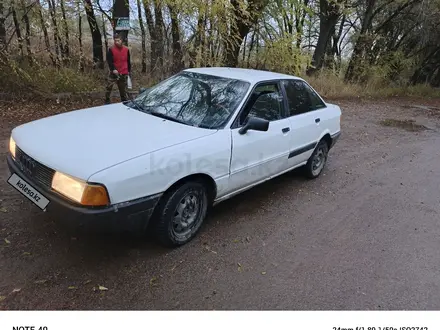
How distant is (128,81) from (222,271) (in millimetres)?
6244

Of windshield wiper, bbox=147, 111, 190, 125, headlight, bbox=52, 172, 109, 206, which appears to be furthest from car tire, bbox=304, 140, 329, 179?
headlight, bbox=52, 172, 109, 206

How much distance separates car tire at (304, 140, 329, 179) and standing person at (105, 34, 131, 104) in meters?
4.86

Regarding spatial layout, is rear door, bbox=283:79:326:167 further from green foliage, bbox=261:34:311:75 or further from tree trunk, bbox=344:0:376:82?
tree trunk, bbox=344:0:376:82

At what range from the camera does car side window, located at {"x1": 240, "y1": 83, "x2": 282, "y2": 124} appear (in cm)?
369

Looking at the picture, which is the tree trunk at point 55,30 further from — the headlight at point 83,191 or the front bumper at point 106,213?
the headlight at point 83,191

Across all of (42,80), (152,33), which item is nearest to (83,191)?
(42,80)

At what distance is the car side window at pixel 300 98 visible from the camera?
4.32 m

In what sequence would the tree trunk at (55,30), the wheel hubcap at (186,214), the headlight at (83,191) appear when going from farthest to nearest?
1. the tree trunk at (55,30)
2. the wheel hubcap at (186,214)
3. the headlight at (83,191)

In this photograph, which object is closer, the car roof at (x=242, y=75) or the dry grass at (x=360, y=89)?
the car roof at (x=242, y=75)

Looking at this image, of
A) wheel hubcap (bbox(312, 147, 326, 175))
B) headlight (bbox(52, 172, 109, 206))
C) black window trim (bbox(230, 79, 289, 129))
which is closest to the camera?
headlight (bbox(52, 172, 109, 206))

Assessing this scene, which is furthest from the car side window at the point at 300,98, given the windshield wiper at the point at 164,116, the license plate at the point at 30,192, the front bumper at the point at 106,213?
the license plate at the point at 30,192

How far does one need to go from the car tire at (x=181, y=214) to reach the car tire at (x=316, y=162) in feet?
7.23

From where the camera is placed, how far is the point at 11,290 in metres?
2.44

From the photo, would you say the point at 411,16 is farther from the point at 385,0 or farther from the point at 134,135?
Answer: the point at 134,135
